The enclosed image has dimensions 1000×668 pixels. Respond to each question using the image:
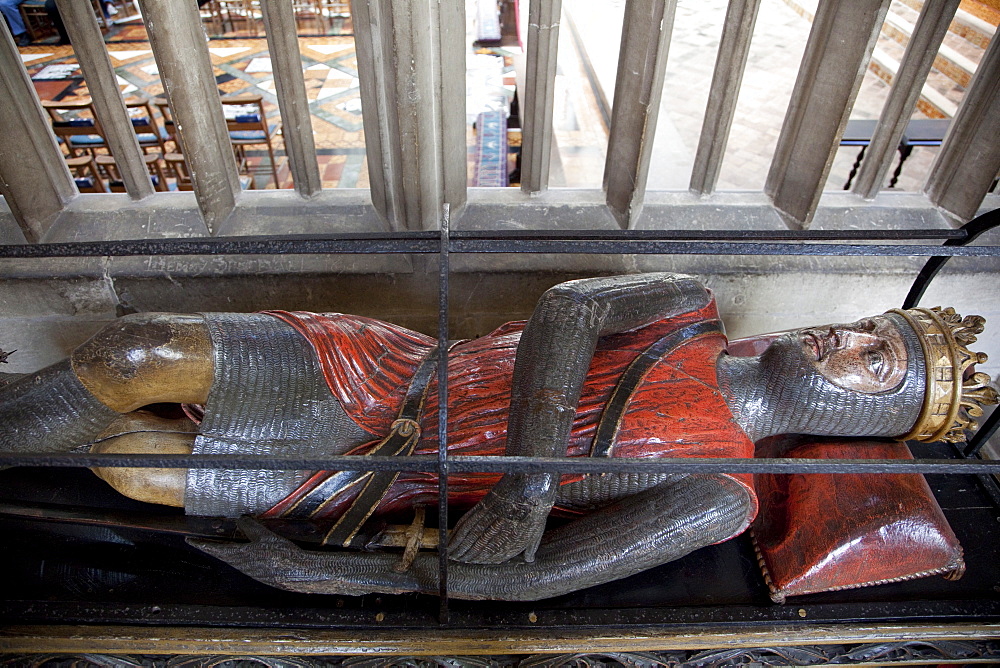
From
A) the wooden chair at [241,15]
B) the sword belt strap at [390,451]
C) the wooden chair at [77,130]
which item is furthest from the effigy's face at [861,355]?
the wooden chair at [241,15]

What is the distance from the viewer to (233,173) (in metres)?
2.77

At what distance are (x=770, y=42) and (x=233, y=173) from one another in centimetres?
551

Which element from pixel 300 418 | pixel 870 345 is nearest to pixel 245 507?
pixel 300 418

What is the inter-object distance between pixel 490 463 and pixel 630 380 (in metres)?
0.77

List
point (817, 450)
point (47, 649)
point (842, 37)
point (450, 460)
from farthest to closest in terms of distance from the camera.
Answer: point (842, 37)
point (817, 450)
point (47, 649)
point (450, 460)

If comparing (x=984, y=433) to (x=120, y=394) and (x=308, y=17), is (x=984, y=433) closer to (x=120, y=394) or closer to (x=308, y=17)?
(x=120, y=394)

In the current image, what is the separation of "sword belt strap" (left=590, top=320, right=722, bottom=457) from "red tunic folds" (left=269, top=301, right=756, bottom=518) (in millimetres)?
15

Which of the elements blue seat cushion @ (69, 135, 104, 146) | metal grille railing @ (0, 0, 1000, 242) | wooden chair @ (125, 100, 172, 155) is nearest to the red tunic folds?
metal grille railing @ (0, 0, 1000, 242)

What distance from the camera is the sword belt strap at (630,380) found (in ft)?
6.30

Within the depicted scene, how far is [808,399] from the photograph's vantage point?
1.98 meters

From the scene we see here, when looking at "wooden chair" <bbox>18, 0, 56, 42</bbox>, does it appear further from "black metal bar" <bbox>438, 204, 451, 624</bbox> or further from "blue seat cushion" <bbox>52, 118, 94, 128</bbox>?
"black metal bar" <bbox>438, 204, 451, 624</bbox>

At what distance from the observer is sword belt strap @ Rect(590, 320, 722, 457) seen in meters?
1.92

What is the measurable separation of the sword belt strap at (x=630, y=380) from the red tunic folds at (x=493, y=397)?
0.05ft

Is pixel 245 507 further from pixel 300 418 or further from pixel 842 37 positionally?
pixel 842 37
